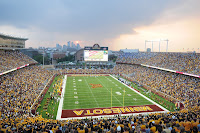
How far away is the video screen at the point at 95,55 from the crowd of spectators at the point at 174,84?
1302 centimetres

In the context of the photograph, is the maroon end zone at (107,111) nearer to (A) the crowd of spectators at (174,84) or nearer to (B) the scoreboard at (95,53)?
(A) the crowd of spectators at (174,84)

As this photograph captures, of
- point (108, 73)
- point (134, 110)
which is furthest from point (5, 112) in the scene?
point (108, 73)

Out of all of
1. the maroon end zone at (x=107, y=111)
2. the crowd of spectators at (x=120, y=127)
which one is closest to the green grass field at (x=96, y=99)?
the maroon end zone at (x=107, y=111)

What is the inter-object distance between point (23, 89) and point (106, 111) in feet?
46.1

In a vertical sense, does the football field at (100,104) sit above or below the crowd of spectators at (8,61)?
below

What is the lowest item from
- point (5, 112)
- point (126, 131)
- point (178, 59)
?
point (5, 112)

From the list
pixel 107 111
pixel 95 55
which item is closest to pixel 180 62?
pixel 107 111

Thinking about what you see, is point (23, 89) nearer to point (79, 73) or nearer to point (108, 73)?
point (79, 73)

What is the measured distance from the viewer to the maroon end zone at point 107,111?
19.3 meters

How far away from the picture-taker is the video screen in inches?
1846

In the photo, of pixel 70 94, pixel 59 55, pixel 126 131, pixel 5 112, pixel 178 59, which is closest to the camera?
pixel 126 131

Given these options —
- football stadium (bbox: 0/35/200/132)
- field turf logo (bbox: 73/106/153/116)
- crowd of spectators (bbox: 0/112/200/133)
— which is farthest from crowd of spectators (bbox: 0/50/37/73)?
crowd of spectators (bbox: 0/112/200/133)

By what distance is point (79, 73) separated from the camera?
5319 cm

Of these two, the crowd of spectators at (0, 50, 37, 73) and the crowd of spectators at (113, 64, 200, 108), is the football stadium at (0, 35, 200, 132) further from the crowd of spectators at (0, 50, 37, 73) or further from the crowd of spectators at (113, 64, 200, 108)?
the crowd of spectators at (0, 50, 37, 73)
